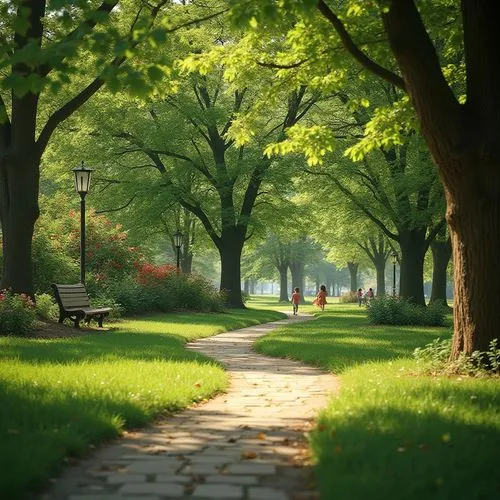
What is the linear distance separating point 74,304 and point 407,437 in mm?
13239

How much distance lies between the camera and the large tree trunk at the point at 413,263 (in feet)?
94.2

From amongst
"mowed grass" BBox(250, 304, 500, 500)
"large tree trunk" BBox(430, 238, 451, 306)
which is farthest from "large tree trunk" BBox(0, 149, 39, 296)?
"large tree trunk" BBox(430, 238, 451, 306)

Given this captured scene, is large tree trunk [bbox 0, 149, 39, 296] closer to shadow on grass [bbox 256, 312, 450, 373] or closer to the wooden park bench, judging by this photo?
the wooden park bench

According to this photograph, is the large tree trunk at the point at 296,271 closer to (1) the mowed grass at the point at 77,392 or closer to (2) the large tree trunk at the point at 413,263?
(2) the large tree trunk at the point at 413,263

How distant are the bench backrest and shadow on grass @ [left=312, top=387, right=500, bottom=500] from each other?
1150 cm

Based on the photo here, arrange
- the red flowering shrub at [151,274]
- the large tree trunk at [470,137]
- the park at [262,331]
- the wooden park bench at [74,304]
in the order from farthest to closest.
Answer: the red flowering shrub at [151,274]
the wooden park bench at [74,304]
the large tree trunk at [470,137]
the park at [262,331]

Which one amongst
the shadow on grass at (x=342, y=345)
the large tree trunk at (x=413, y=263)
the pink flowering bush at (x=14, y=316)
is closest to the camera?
the shadow on grass at (x=342, y=345)

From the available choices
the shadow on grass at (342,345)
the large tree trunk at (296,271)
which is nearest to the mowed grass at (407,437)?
the shadow on grass at (342,345)

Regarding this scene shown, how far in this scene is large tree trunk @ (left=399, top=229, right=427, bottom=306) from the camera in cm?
2870

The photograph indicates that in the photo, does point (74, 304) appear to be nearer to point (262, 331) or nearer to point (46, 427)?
point (262, 331)

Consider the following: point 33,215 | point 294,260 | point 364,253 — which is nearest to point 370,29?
point 33,215

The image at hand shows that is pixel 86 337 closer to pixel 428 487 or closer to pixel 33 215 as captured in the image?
pixel 33 215

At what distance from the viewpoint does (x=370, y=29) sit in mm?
11367

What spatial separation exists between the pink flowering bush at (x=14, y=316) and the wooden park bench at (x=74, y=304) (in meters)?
1.54
